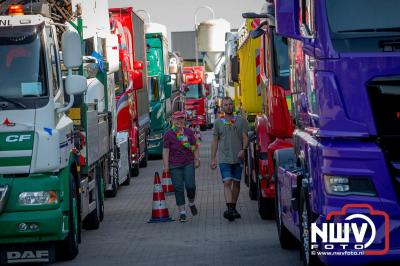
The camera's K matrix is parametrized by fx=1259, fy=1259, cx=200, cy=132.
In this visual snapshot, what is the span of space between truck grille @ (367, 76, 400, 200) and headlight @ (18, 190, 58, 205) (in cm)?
451

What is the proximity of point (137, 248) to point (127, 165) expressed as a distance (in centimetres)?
1098

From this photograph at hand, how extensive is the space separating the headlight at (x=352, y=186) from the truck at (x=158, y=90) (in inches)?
1033

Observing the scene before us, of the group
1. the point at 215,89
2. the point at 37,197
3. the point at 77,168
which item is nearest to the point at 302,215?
the point at 37,197

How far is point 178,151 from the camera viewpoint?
18.7 metres

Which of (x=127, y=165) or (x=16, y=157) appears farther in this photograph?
(x=127, y=165)

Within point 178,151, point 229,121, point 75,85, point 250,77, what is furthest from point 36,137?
point 250,77

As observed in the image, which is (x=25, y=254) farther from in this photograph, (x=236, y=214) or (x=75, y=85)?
(x=236, y=214)

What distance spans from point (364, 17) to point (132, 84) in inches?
711

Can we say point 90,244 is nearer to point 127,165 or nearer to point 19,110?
point 19,110

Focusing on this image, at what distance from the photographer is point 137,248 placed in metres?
15.4

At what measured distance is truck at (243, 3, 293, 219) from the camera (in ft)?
56.1

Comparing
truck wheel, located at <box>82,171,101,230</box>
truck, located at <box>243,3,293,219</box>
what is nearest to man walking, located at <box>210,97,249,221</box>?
truck, located at <box>243,3,293,219</box>

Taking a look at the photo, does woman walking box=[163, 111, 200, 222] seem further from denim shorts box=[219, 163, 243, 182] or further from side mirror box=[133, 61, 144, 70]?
side mirror box=[133, 61, 144, 70]

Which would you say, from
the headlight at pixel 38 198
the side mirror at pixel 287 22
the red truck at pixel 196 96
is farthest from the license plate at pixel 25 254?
the red truck at pixel 196 96
